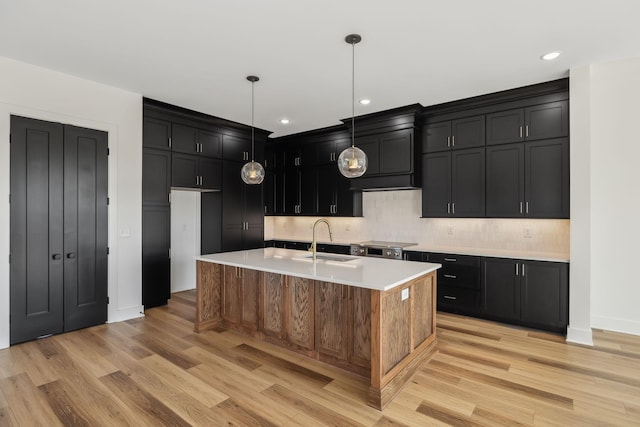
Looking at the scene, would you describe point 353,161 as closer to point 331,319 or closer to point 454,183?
point 331,319

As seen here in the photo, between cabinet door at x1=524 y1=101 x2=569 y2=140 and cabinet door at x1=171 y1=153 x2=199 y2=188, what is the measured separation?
15.4 ft

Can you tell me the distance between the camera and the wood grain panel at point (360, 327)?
2785 millimetres

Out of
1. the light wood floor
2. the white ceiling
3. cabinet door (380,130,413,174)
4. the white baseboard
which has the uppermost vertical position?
the white ceiling

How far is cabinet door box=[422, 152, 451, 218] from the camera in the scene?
191 inches

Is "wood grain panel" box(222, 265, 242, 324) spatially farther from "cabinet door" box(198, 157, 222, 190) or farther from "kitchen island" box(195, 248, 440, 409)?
"cabinet door" box(198, 157, 222, 190)

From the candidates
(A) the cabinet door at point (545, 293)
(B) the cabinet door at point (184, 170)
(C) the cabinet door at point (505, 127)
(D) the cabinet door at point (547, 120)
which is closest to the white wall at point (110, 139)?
(B) the cabinet door at point (184, 170)

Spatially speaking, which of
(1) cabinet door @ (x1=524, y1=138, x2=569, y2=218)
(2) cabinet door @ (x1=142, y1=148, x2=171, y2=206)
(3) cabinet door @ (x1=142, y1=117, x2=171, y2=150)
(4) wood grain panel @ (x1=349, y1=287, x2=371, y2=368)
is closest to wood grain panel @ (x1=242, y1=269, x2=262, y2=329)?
(4) wood grain panel @ (x1=349, y1=287, x2=371, y2=368)

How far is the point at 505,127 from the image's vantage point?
4367 millimetres

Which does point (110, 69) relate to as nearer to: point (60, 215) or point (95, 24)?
point (95, 24)

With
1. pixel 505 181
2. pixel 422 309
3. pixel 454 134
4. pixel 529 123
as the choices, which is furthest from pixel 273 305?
pixel 529 123

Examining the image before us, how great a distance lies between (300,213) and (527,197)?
150 inches

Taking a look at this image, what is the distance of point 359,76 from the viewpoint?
386 cm

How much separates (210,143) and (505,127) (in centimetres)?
437

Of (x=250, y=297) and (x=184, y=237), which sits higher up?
(x=184, y=237)
